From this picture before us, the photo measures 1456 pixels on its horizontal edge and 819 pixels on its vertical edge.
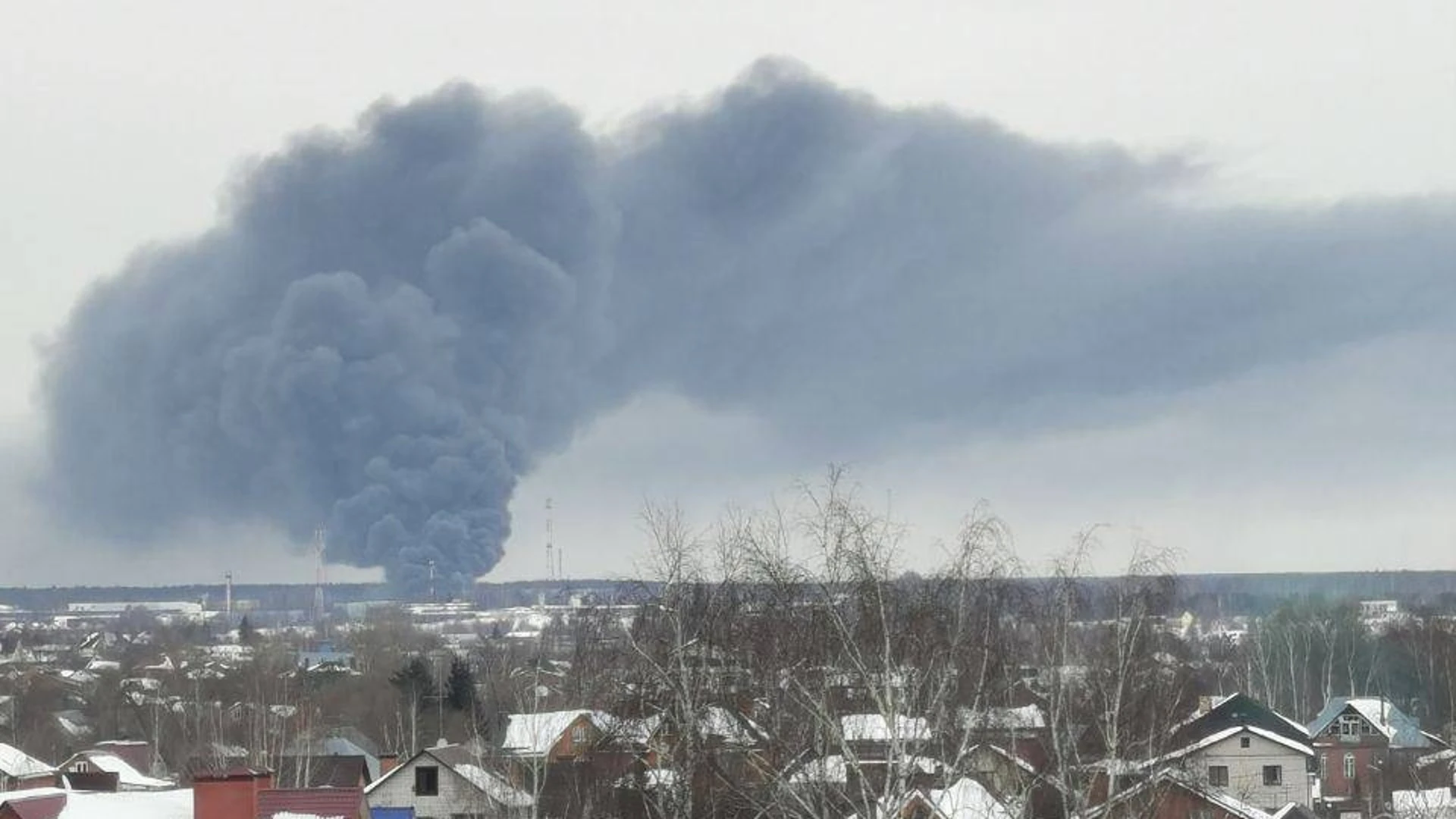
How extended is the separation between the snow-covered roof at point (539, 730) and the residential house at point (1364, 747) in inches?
741

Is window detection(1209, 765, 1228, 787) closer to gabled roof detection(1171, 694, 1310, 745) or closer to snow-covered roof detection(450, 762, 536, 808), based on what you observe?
gabled roof detection(1171, 694, 1310, 745)

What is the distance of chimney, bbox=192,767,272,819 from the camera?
1040 inches

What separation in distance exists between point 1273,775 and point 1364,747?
904 centimetres

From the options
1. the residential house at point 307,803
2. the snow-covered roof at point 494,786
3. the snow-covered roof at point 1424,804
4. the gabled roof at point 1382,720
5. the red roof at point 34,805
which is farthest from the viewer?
the gabled roof at point 1382,720

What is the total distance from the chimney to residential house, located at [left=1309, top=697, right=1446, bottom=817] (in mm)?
32638

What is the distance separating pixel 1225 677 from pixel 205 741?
35143mm

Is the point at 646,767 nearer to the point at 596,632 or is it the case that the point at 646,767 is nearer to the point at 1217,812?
the point at 596,632

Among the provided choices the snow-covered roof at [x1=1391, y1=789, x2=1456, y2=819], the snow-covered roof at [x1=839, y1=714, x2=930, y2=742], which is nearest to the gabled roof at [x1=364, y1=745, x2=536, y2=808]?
the snow-covered roof at [x1=839, y1=714, x2=930, y2=742]

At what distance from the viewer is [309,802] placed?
89.5ft

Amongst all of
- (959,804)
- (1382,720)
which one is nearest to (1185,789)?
(959,804)

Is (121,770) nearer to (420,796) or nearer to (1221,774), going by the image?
(420,796)

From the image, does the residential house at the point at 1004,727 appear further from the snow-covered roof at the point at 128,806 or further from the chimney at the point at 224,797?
the snow-covered roof at the point at 128,806

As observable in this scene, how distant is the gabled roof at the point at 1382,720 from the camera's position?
60.2 m

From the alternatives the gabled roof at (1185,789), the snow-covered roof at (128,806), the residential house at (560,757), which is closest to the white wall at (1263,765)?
the gabled roof at (1185,789)
